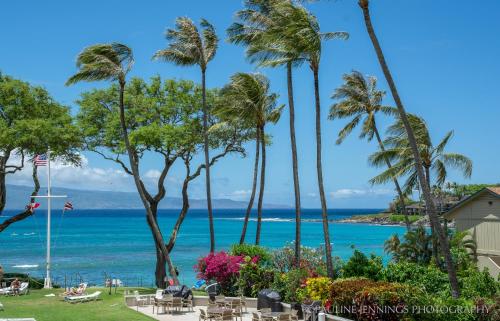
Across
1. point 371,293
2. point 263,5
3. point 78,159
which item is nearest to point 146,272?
point 78,159

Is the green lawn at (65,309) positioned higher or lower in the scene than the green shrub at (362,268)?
lower

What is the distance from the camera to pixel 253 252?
2531cm

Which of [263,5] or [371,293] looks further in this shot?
[263,5]

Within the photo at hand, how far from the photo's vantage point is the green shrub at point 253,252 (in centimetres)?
2483

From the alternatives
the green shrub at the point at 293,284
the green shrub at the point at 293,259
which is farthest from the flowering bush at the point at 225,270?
the green shrub at the point at 293,284

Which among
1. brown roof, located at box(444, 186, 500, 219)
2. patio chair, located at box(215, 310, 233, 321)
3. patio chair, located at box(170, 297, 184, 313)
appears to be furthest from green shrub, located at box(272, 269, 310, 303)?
brown roof, located at box(444, 186, 500, 219)

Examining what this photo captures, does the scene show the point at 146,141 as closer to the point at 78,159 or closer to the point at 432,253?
the point at 78,159

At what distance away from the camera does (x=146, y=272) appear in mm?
60094

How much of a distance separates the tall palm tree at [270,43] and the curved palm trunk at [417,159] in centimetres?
410

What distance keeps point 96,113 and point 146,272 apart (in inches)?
1116

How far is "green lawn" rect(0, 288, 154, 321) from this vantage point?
66.7 feet

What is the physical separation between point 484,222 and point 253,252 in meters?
10.5

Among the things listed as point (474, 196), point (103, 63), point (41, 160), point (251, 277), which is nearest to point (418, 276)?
point (251, 277)

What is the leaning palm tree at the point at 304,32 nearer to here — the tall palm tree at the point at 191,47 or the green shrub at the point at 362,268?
the green shrub at the point at 362,268
